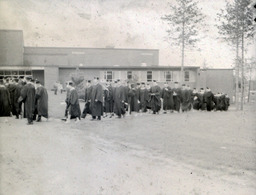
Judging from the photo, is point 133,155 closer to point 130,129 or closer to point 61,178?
point 61,178

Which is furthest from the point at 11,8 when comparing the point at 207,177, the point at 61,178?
the point at 207,177

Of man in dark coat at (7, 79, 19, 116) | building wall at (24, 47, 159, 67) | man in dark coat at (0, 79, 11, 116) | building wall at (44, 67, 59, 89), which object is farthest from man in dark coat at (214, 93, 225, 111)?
building wall at (24, 47, 159, 67)

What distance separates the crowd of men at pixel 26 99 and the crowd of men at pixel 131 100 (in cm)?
99

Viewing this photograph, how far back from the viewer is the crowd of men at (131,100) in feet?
44.3

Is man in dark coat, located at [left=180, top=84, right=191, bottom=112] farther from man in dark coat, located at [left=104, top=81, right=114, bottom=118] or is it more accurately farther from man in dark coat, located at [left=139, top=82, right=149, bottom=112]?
man in dark coat, located at [left=104, top=81, right=114, bottom=118]

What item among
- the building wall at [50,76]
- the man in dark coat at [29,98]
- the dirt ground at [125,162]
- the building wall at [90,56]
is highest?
the building wall at [90,56]

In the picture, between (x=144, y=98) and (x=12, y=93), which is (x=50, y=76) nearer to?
(x=144, y=98)

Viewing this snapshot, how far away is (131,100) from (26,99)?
22.4 feet

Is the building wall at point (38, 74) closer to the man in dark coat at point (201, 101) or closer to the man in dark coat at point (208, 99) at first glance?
the man in dark coat at point (201, 101)

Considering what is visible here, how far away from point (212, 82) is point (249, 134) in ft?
87.2

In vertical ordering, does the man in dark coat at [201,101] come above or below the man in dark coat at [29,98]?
below

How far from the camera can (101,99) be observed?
44.3 ft

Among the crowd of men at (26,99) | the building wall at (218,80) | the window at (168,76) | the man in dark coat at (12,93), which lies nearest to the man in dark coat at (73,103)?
the crowd of men at (26,99)

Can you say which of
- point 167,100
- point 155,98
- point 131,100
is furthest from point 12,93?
point 167,100
